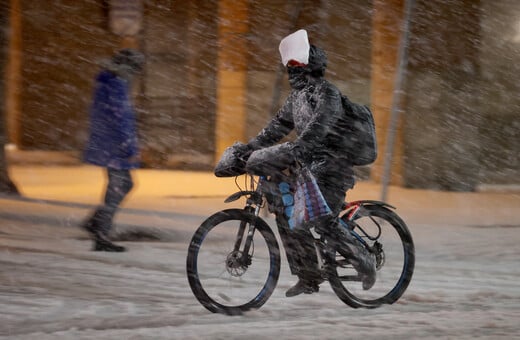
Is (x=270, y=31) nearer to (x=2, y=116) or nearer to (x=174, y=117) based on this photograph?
(x=174, y=117)

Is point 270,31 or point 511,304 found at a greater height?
point 270,31

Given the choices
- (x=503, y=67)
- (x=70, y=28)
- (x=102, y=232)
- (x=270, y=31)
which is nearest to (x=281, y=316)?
(x=102, y=232)

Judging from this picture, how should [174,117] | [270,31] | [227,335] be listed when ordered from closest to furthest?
[227,335], [270,31], [174,117]

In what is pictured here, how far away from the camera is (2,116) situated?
42.6 ft

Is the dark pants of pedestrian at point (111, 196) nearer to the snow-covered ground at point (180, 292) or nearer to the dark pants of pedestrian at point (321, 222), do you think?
the snow-covered ground at point (180, 292)

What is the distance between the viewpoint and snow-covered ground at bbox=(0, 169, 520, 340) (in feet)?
20.4

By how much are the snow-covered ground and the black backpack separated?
104 centimetres

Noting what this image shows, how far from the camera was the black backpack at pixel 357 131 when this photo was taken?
21.5 feet

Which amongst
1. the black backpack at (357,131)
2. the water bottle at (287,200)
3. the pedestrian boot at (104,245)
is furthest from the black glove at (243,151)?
the pedestrian boot at (104,245)

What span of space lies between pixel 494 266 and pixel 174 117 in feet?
34.1

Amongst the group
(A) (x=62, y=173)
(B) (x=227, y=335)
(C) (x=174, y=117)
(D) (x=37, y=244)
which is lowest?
(B) (x=227, y=335)

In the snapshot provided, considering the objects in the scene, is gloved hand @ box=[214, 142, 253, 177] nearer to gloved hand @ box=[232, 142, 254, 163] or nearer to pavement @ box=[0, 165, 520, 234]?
gloved hand @ box=[232, 142, 254, 163]

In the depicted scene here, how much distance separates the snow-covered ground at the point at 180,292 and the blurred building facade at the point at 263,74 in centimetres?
256

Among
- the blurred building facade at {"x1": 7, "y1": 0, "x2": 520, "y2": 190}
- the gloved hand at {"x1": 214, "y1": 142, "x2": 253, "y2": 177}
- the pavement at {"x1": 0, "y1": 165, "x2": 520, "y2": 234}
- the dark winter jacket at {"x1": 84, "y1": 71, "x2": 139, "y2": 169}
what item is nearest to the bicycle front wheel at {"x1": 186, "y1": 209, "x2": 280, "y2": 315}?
the gloved hand at {"x1": 214, "y1": 142, "x2": 253, "y2": 177}
